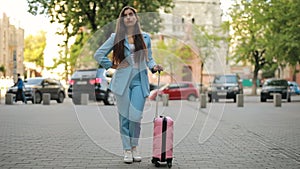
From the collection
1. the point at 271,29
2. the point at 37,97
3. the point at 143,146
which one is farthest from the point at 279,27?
the point at 143,146

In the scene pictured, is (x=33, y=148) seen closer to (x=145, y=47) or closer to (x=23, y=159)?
(x=23, y=159)

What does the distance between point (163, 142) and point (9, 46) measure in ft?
216

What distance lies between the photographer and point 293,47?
28.5 meters

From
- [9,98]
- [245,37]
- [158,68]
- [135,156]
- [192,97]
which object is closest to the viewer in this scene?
[158,68]

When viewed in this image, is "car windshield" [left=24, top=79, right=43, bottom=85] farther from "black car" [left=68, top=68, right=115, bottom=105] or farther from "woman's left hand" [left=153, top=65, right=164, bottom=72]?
"woman's left hand" [left=153, top=65, right=164, bottom=72]

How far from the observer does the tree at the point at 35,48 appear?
100 meters

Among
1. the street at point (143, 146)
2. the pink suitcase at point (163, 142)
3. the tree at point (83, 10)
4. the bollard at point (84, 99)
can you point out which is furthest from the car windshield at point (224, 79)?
the pink suitcase at point (163, 142)

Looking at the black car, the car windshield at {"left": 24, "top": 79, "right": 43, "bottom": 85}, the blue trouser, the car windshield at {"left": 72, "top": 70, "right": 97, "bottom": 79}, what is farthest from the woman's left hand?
the car windshield at {"left": 24, "top": 79, "right": 43, "bottom": 85}

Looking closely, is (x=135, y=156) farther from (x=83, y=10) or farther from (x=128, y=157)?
(x=83, y=10)

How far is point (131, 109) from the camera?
6.64 m

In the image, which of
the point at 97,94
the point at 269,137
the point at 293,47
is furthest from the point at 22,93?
the point at 269,137

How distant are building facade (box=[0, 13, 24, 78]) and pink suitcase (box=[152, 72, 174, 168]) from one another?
51.1 metres

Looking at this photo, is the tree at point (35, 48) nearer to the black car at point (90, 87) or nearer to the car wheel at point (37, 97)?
the car wheel at point (37, 97)

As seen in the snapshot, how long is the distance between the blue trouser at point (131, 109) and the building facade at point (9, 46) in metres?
50.7
